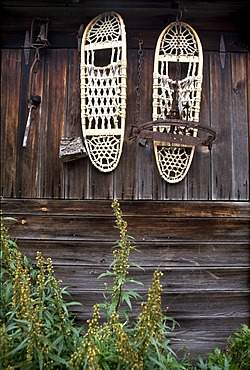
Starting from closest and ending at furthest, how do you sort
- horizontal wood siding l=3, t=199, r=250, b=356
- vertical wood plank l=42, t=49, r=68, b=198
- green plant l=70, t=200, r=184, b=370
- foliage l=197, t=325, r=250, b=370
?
green plant l=70, t=200, r=184, b=370, foliage l=197, t=325, r=250, b=370, horizontal wood siding l=3, t=199, r=250, b=356, vertical wood plank l=42, t=49, r=68, b=198

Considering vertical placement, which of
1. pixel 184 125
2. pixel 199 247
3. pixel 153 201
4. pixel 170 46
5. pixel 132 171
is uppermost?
pixel 170 46

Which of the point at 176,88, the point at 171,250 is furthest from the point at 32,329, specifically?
the point at 176,88

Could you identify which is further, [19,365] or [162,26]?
[162,26]

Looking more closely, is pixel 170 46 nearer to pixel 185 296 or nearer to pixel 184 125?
pixel 184 125

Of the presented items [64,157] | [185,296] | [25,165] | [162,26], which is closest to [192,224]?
[185,296]

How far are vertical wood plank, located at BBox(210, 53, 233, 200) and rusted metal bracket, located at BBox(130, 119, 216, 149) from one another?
18cm

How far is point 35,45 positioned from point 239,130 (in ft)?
5.39

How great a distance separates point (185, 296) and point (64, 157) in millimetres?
1298

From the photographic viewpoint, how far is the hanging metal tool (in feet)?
10.0

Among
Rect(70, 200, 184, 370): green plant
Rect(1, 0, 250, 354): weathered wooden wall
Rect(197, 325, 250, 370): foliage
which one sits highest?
→ Rect(1, 0, 250, 354): weathered wooden wall

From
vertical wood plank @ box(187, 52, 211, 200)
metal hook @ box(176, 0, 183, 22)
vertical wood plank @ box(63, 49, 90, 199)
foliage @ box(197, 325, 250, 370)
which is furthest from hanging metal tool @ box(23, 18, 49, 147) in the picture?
foliage @ box(197, 325, 250, 370)

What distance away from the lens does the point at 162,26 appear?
3.17 metres

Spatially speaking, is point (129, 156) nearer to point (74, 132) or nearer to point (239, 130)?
point (74, 132)

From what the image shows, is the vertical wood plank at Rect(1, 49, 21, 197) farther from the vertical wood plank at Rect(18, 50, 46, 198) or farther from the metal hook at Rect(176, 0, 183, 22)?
the metal hook at Rect(176, 0, 183, 22)
